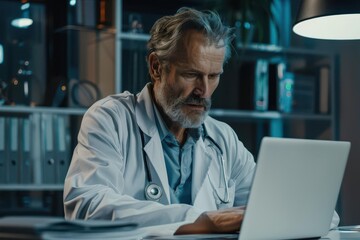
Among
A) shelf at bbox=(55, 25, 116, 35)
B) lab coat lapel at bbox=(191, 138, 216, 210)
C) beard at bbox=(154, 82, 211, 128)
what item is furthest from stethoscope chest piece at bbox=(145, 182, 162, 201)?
shelf at bbox=(55, 25, 116, 35)

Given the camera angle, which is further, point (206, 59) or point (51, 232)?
point (206, 59)

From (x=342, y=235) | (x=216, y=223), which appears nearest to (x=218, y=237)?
(x=216, y=223)

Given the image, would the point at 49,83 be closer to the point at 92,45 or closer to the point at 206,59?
the point at 92,45

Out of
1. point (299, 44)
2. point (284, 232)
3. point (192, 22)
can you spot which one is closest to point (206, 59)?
point (192, 22)

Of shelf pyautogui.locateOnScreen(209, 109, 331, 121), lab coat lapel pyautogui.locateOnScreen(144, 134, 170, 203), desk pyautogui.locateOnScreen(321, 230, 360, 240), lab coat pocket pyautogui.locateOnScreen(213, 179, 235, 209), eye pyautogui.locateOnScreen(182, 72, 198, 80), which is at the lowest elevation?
desk pyautogui.locateOnScreen(321, 230, 360, 240)

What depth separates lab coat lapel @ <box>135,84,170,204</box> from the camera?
86.7 inches

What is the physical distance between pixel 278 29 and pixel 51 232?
10.5 feet

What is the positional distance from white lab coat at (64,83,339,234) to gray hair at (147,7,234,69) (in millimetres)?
162

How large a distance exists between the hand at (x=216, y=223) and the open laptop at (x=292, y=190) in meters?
0.03

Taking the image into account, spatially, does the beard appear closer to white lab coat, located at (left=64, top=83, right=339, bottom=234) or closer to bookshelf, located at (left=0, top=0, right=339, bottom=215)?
white lab coat, located at (left=64, top=83, right=339, bottom=234)

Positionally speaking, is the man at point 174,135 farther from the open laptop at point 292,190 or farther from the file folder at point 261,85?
the file folder at point 261,85

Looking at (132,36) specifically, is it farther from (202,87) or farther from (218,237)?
(218,237)

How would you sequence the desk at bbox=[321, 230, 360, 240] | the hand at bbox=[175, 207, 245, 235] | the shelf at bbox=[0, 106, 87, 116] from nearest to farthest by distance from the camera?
the hand at bbox=[175, 207, 245, 235]
the desk at bbox=[321, 230, 360, 240]
the shelf at bbox=[0, 106, 87, 116]

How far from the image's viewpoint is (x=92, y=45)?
377 centimetres
